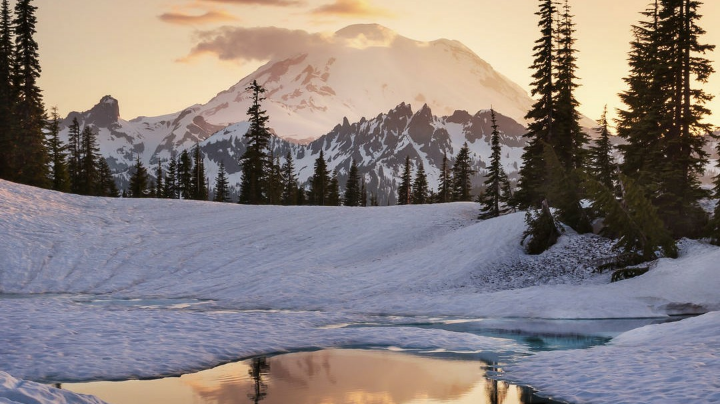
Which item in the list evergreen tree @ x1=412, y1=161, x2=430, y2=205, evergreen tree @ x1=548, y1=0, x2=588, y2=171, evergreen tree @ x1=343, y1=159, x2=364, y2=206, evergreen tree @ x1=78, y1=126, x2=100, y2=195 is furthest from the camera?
evergreen tree @ x1=343, y1=159, x2=364, y2=206

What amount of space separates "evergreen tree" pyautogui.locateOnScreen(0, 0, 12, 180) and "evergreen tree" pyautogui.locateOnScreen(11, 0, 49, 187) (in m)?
0.49

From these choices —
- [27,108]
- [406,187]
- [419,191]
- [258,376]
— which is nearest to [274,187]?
[419,191]

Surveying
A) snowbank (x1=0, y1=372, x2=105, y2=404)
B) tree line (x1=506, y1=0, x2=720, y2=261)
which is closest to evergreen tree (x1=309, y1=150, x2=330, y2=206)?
tree line (x1=506, y1=0, x2=720, y2=261)

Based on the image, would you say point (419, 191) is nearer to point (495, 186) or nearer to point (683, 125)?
point (495, 186)

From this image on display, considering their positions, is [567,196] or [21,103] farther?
[21,103]

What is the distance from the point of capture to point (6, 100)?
199ft

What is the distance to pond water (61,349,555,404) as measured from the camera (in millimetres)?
11297

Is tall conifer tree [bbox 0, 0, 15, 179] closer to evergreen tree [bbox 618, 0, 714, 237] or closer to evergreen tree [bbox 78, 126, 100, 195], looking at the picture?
evergreen tree [bbox 78, 126, 100, 195]

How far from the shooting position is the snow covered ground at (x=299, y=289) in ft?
43.6

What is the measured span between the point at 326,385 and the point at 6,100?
59661 mm

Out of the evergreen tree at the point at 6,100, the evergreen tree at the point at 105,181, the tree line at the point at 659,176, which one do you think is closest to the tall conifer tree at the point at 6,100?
the evergreen tree at the point at 6,100

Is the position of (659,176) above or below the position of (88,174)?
below

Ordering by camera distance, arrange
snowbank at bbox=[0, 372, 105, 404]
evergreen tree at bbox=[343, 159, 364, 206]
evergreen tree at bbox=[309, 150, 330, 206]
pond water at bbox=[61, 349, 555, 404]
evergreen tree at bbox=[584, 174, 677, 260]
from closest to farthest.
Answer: snowbank at bbox=[0, 372, 105, 404] < pond water at bbox=[61, 349, 555, 404] < evergreen tree at bbox=[584, 174, 677, 260] < evergreen tree at bbox=[309, 150, 330, 206] < evergreen tree at bbox=[343, 159, 364, 206]

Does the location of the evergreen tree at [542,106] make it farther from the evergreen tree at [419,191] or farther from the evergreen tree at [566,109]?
the evergreen tree at [419,191]
